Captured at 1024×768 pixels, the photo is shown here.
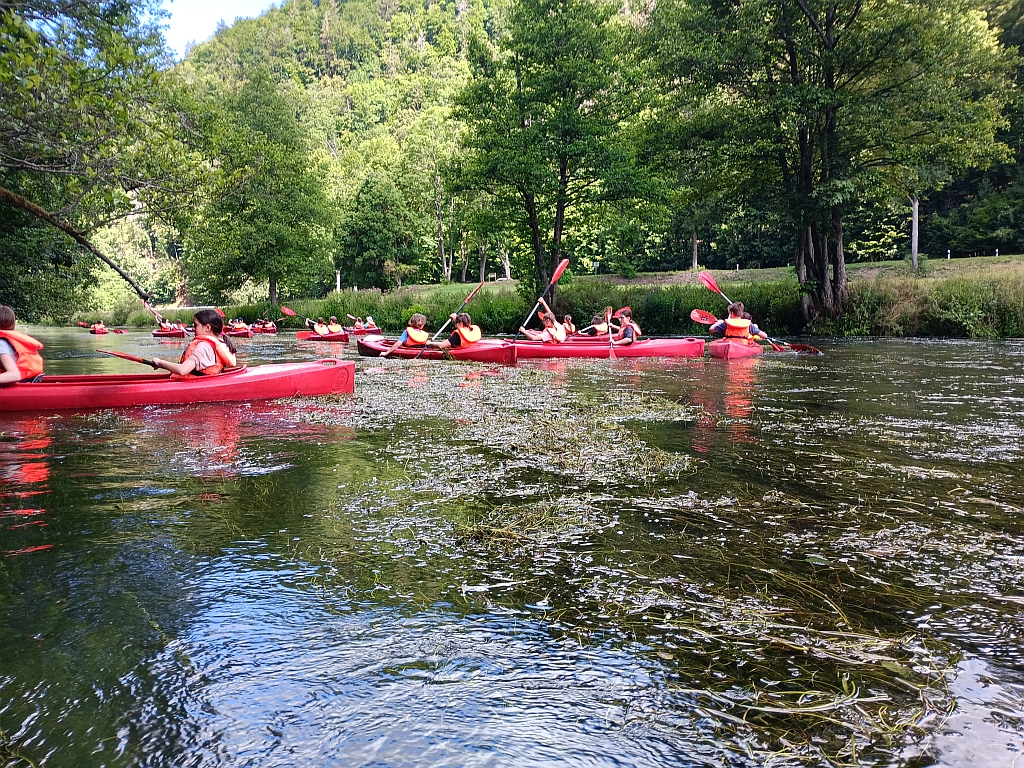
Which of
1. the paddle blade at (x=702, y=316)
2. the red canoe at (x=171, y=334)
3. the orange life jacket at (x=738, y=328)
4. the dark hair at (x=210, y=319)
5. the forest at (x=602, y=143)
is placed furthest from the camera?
the red canoe at (x=171, y=334)

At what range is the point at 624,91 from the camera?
82.4ft

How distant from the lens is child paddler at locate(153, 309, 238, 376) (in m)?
8.21

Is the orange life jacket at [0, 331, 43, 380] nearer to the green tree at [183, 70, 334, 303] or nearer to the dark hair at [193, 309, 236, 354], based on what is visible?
the dark hair at [193, 309, 236, 354]

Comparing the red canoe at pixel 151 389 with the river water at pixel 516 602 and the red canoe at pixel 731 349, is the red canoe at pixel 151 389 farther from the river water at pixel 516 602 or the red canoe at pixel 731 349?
the red canoe at pixel 731 349

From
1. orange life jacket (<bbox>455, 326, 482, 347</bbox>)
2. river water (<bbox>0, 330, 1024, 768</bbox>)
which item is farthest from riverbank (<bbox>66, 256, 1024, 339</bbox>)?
river water (<bbox>0, 330, 1024, 768</bbox>)

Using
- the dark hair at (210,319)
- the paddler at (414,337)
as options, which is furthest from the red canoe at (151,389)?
the paddler at (414,337)

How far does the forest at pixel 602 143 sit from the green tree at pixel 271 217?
128 millimetres

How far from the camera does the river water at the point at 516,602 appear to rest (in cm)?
196

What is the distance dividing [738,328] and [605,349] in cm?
265

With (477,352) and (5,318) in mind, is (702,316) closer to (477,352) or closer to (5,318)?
(477,352)

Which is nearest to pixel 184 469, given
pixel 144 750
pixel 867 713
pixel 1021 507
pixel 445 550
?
pixel 445 550

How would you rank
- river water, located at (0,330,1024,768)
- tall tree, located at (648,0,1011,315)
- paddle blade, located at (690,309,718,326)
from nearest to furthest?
river water, located at (0,330,1024,768)
paddle blade, located at (690,309,718,326)
tall tree, located at (648,0,1011,315)

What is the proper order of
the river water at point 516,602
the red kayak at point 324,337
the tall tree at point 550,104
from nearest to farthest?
the river water at point 516,602 → the tall tree at point 550,104 → the red kayak at point 324,337

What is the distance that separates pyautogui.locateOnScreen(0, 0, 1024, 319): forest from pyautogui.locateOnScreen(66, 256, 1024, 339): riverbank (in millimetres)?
807
